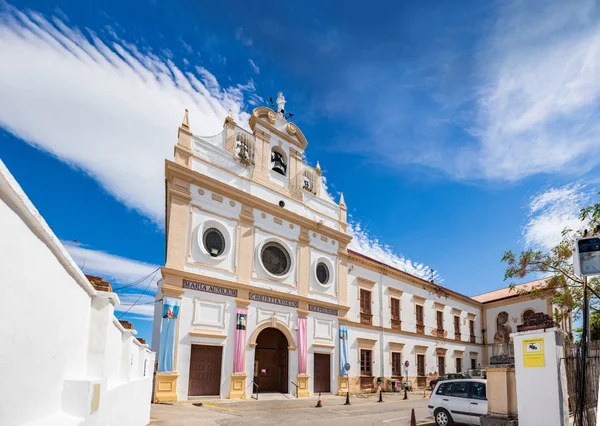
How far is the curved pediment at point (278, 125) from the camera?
23.2 m

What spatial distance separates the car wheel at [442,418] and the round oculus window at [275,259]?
11448 mm

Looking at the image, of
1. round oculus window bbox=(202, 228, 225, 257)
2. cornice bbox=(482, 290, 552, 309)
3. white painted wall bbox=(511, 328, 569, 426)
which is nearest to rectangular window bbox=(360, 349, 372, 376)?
round oculus window bbox=(202, 228, 225, 257)

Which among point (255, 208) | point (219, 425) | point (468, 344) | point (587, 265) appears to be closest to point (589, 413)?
point (587, 265)

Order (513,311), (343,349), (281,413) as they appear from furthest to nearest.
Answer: (513,311) < (343,349) < (281,413)

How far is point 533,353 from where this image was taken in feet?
26.0

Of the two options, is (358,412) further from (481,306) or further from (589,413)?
(481,306)

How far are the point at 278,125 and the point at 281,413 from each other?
15606 mm

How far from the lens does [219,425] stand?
37.9 feet

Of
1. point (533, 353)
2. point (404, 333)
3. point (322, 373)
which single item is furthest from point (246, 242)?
point (404, 333)

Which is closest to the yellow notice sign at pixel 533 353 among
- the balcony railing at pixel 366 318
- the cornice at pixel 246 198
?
the cornice at pixel 246 198

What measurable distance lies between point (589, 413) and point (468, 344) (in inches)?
1215

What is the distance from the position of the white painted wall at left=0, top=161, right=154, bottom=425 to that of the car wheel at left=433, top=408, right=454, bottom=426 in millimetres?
10034

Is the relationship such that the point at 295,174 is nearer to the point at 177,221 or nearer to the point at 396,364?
the point at 177,221

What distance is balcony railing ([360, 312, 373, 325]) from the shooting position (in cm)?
2617
